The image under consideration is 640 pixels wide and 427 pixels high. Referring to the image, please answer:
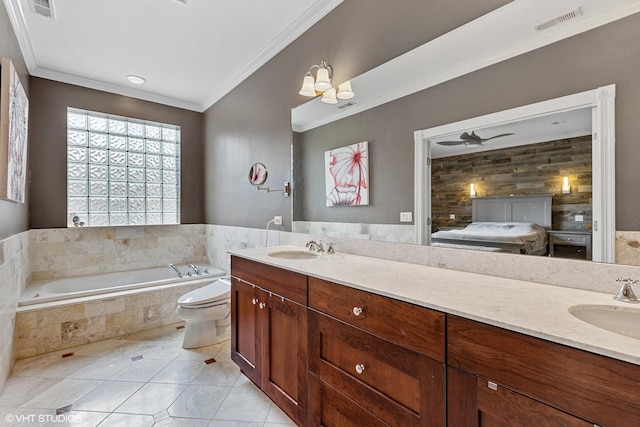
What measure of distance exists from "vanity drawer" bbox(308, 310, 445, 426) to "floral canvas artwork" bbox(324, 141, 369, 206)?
875mm

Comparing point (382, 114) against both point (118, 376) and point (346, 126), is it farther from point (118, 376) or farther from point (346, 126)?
point (118, 376)

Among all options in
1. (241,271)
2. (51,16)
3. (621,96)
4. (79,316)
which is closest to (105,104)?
(51,16)

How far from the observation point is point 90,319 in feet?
8.62

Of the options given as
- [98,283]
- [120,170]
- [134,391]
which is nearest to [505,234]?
[134,391]

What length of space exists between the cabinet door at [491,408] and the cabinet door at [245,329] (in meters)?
1.26

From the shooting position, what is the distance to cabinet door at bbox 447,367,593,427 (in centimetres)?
72

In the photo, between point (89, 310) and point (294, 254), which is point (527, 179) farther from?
point (89, 310)

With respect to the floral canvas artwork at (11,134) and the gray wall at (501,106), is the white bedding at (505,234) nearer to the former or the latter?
the gray wall at (501,106)

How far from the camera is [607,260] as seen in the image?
105cm

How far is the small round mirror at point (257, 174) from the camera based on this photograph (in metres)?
2.86

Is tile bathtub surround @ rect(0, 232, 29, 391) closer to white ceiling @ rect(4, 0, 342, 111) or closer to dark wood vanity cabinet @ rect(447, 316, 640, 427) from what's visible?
white ceiling @ rect(4, 0, 342, 111)

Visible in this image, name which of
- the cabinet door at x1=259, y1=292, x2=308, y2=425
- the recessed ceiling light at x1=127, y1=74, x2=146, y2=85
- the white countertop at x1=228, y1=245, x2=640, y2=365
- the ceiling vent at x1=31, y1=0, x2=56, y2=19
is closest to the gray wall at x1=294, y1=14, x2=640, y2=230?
the white countertop at x1=228, y1=245, x2=640, y2=365

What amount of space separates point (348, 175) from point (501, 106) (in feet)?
3.24

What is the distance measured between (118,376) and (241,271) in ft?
3.95
